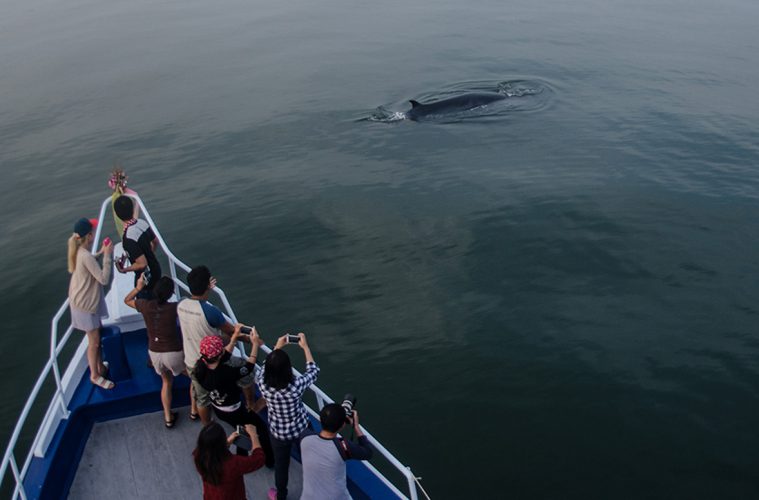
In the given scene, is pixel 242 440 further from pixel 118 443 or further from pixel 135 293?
pixel 135 293

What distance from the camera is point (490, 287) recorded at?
18.0 meters

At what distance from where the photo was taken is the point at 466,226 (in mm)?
21328

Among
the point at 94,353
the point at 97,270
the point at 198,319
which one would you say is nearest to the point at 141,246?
the point at 97,270

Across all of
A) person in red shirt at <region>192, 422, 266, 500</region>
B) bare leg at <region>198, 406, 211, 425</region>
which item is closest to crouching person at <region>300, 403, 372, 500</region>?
person in red shirt at <region>192, 422, 266, 500</region>

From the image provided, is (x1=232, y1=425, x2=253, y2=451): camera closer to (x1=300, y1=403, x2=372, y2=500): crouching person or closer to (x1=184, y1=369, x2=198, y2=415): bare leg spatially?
(x1=184, y1=369, x2=198, y2=415): bare leg

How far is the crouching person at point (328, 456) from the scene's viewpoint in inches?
273

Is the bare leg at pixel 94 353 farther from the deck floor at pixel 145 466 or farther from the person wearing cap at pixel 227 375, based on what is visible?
the person wearing cap at pixel 227 375

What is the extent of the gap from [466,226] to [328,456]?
1502 cm

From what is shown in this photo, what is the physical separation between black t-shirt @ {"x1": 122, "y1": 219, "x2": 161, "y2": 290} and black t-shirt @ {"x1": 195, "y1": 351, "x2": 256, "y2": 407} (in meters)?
2.40

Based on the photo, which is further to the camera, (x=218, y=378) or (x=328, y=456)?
(x=218, y=378)

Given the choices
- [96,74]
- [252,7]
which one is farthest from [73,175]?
[252,7]

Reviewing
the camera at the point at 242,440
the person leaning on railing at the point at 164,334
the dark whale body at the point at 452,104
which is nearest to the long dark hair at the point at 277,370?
the camera at the point at 242,440

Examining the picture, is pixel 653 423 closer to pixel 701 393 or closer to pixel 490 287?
pixel 701 393

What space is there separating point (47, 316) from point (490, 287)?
12.3 m
